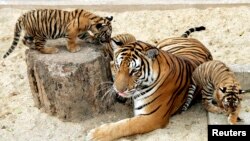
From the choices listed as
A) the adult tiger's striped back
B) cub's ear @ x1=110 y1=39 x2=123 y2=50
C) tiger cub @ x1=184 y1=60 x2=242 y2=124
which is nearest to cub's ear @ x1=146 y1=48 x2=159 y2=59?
cub's ear @ x1=110 y1=39 x2=123 y2=50

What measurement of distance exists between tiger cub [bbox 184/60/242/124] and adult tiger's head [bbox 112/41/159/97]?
15.1 inches

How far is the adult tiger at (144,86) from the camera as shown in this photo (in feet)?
14.2

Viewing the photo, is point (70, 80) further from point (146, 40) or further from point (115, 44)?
point (146, 40)

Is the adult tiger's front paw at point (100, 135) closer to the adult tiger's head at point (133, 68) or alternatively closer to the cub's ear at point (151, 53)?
the adult tiger's head at point (133, 68)

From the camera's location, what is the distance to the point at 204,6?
22.0 feet

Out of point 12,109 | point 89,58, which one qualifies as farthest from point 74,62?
point 12,109

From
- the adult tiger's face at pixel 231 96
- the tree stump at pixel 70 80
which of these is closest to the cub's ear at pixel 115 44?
the tree stump at pixel 70 80

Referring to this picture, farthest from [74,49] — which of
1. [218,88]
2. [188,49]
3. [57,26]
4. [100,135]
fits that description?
[218,88]

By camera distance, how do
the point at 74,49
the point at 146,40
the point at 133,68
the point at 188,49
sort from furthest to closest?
the point at 146,40 < the point at 188,49 < the point at 74,49 < the point at 133,68

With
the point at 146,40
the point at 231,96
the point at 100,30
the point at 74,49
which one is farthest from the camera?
the point at 146,40

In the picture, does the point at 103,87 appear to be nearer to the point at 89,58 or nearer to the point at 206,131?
the point at 89,58

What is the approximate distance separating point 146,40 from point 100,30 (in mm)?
1418

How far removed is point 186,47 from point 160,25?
1.34 m

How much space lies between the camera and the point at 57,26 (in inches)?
184
